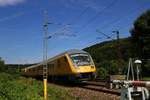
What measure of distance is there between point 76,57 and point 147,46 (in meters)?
18.7

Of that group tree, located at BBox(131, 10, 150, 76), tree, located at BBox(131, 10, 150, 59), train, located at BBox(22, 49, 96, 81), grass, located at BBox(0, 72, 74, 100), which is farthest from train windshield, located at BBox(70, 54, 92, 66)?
tree, located at BBox(131, 10, 150, 59)

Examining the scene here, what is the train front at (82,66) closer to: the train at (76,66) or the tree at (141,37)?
the train at (76,66)

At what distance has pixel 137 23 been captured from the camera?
52.1m

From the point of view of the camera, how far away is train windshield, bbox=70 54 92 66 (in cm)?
3250

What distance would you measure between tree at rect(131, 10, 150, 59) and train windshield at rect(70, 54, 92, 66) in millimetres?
17398

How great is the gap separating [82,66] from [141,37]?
20293 millimetres

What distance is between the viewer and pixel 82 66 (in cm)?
3238

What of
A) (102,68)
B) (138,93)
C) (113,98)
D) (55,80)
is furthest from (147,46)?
(138,93)

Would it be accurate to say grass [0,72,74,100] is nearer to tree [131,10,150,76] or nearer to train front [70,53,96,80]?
train front [70,53,96,80]

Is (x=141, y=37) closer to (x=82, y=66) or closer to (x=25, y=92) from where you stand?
(x=82, y=66)

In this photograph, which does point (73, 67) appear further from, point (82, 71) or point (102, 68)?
point (102, 68)

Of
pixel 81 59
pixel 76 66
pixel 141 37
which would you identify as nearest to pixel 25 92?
pixel 76 66

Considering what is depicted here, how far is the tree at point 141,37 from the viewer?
49281 millimetres

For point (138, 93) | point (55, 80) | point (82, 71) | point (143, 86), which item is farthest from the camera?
point (55, 80)
